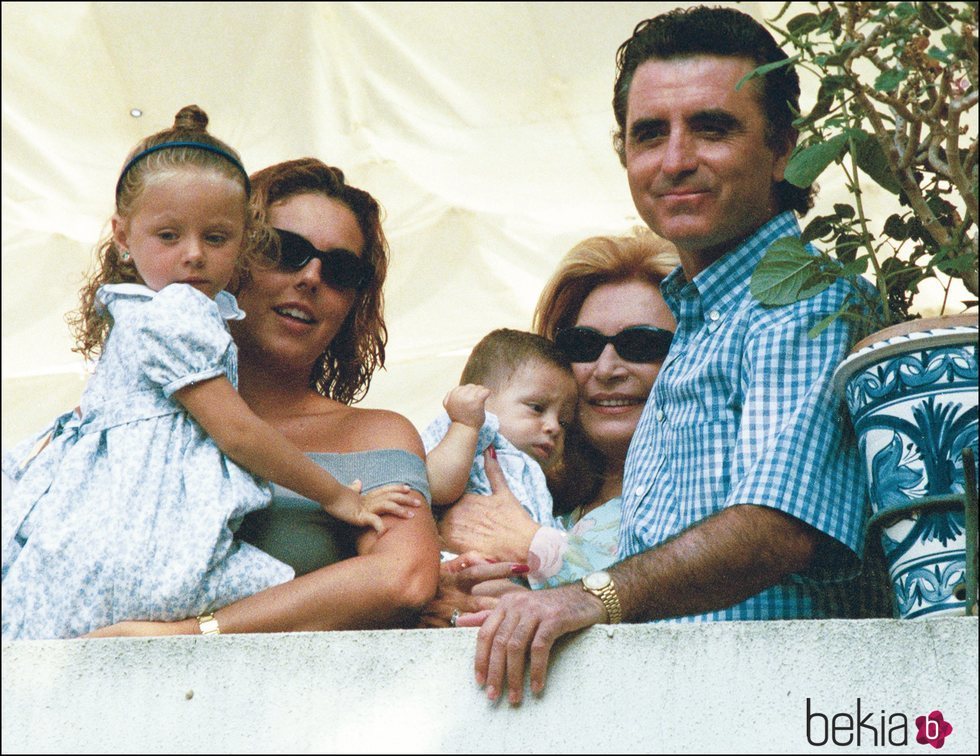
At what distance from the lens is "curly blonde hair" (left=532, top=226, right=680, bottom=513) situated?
12.2ft

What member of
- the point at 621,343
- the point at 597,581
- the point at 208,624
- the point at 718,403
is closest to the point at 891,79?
the point at 718,403

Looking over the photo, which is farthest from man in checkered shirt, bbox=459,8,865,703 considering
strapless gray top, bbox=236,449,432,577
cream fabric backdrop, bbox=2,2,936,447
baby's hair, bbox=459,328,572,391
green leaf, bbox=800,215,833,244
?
cream fabric backdrop, bbox=2,2,936,447

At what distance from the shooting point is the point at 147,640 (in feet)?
7.32

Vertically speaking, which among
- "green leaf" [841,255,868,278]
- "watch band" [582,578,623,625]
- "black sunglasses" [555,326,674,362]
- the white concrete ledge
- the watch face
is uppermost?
"black sunglasses" [555,326,674,362]

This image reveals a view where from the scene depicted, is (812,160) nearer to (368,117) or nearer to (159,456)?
(159,456)

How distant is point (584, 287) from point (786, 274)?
1.29 m

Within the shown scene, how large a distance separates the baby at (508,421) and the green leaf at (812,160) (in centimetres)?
110

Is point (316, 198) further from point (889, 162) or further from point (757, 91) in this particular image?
point (889, 162)

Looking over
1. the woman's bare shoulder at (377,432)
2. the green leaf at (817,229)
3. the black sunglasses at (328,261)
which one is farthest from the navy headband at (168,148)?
the green leaf at (817,229)

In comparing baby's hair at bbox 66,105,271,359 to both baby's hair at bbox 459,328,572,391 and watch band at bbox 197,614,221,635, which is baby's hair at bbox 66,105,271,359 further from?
baby's hair at bbox 459,328,572,391

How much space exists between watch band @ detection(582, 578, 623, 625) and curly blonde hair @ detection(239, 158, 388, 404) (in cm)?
114

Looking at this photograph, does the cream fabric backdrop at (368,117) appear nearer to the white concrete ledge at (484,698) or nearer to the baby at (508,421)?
the baby at (508,421)

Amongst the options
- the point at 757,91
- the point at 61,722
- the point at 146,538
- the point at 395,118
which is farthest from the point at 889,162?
the point at 395,118

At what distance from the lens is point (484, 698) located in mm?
2176
